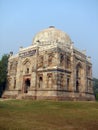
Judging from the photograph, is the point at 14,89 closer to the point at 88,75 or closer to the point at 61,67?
the point at 61,67

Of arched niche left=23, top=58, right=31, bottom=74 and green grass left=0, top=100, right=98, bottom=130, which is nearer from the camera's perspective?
green grass left=0, top=100, right=98, bottom=130

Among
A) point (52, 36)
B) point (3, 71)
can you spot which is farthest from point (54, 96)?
point (3, 71)

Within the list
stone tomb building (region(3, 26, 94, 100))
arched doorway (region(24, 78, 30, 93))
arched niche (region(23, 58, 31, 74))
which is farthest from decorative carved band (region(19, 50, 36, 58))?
arched doorway (region(24, 78, 30, 93))

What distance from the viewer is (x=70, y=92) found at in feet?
96.8

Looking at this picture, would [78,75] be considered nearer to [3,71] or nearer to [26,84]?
[26,84]

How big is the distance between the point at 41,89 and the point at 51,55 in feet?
20.1

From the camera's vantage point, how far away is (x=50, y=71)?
2864cm

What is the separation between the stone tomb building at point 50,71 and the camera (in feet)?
93.4

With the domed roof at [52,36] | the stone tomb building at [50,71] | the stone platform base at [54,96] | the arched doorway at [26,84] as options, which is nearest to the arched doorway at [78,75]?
the stone tomb building at [50,71]

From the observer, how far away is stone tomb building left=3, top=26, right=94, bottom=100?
2847 centimetres

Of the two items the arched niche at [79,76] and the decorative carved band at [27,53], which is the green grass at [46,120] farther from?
the decorative carved band at [27,53]

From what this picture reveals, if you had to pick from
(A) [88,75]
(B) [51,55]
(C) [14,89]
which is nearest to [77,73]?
(A) [88,75]

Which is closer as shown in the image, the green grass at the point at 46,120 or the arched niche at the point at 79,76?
the green grass at the point at 46,120

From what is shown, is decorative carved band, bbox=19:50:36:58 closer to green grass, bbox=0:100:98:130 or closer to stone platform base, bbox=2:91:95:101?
stone platform base, bbox=2:91:95:101
